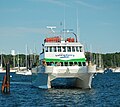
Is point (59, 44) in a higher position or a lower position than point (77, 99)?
higher

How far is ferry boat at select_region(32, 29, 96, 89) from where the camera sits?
54.8m

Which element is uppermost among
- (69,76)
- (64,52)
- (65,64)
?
(64,52)

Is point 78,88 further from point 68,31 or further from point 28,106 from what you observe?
point 28,106

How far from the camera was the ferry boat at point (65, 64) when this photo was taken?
54.8 m

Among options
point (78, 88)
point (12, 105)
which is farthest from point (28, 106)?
point (78, 88)

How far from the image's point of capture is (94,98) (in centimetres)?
4681

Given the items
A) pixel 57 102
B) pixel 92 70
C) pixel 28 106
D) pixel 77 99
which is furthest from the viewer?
pixel 92 70

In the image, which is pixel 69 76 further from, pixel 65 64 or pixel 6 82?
pixel 6 82

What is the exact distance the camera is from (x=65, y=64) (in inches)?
2233

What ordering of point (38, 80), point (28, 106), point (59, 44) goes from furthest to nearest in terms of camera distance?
1. point (38, 80)
2. point (59, 44)
3. point (28, 106)

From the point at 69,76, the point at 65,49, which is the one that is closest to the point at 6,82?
the point at 69,76

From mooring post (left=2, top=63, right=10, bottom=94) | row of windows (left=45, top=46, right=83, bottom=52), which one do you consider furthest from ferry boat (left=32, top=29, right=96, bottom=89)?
mooring post (left=2, top=63, right=10, bottom=94)

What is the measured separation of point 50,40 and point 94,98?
15.6 m

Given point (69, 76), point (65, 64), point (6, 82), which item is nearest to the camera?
point (6, 82)
